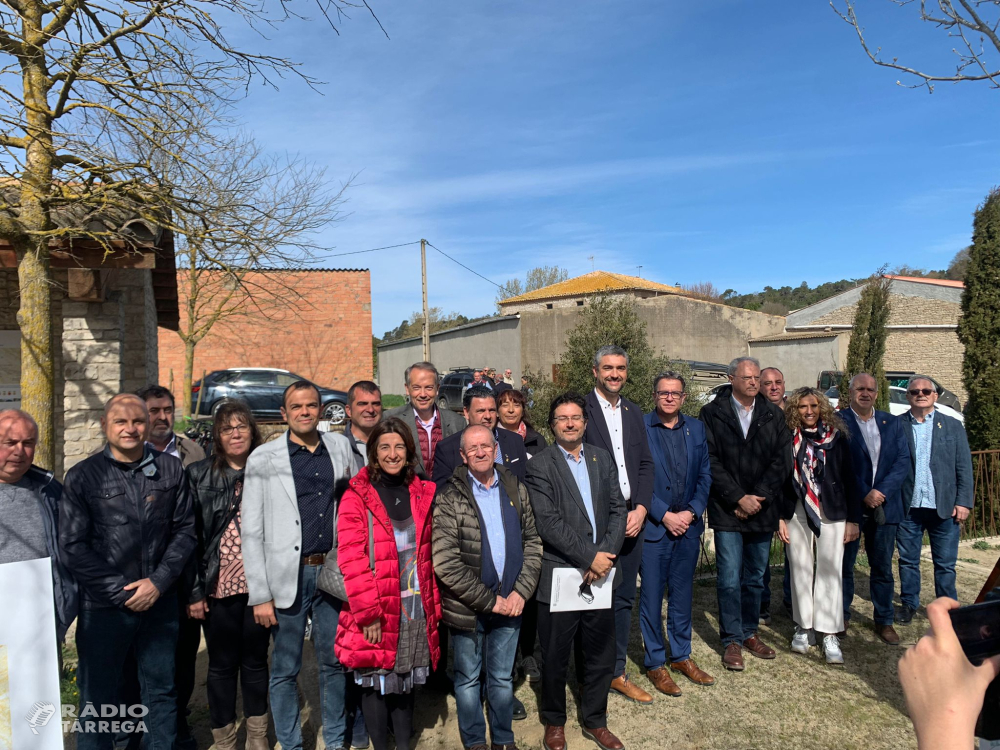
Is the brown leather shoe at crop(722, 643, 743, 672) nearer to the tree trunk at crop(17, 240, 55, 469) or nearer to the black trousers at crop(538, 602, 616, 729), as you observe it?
the black trousers at crop(538, 602, 616, 729)

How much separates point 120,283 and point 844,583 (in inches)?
309

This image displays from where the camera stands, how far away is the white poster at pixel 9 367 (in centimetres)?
735

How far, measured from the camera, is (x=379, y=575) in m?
3.19

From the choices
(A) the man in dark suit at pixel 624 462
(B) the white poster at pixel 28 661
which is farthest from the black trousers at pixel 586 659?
(B) the white poster at pixel 28 661

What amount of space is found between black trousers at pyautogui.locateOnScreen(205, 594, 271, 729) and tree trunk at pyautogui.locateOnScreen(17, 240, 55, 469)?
2304 mm

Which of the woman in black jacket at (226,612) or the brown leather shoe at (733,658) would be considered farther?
the brown leather shoe at (733,658)

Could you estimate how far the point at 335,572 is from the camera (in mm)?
3260

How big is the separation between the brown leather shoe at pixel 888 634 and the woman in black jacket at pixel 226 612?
Result: 435 centimetres

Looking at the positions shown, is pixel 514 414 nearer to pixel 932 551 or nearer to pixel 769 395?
pixel 769 395

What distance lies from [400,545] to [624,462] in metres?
1.58

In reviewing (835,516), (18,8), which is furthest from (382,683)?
(18,8)

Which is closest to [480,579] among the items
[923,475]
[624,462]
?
[624,462]

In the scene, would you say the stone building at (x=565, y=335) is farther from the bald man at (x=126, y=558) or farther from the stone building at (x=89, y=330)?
the bald man at (x=126, y=558)

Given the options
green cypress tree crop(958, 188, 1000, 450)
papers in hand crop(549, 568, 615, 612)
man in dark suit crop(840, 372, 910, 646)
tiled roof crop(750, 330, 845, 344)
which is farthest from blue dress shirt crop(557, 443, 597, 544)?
tiled roof crop(750, 330, 845, 344)
